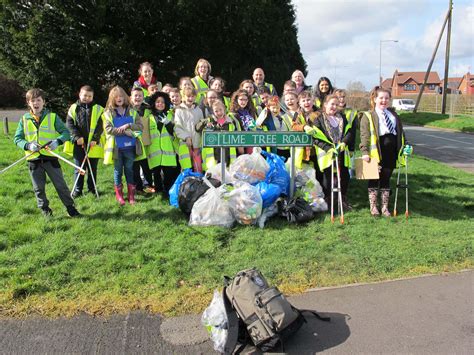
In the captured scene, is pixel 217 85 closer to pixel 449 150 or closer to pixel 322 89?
pixel 322 89

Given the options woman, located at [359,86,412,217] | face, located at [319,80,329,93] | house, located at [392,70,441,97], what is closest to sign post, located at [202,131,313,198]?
woman, located at [359,86,412,217]

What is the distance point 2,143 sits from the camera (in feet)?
34.6

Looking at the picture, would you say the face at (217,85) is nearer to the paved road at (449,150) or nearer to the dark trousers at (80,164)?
the dark trousers at (80,164)

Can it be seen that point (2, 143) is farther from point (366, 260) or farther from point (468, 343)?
point (468, 343)

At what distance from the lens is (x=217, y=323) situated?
3029 millimetres

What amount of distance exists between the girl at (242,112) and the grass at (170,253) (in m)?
1.77

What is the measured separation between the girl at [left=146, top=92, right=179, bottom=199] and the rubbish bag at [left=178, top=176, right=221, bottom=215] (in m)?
0.81

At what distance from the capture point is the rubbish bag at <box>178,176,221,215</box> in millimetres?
5570

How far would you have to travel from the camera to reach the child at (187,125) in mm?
6391

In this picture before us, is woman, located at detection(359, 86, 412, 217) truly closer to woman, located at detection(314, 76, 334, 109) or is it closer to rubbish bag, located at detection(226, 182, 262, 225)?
woman, located at detection(314, 76, 334, 109)

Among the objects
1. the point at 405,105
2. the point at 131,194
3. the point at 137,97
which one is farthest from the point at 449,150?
the point at 405,105

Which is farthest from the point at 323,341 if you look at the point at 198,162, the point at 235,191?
the point at 198,162

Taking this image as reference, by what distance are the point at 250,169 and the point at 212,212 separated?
0.97 meters

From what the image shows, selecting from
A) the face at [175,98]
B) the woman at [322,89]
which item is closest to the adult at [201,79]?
the face at [175,98]
